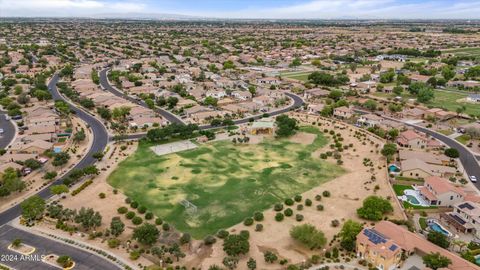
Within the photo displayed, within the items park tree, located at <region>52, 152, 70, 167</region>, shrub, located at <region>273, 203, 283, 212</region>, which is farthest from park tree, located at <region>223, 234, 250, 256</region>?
park tree, located at <region>52, 152, 70, 167</region>

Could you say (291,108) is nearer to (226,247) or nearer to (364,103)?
(364,103)

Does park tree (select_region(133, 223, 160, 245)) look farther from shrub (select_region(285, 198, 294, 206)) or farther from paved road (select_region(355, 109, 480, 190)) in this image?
paved road (select_region(355, 109, 480, 190))

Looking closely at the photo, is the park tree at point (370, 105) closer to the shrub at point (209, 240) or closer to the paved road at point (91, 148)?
the paved road at point (91, 148)

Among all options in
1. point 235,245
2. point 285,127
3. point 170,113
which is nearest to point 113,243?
point 235,245

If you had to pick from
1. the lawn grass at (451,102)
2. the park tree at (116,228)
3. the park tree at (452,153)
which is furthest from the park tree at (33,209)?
the lawn grass at (451,102)

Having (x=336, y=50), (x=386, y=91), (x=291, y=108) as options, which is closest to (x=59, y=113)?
(x=291, y=108)
